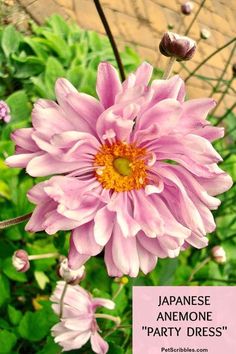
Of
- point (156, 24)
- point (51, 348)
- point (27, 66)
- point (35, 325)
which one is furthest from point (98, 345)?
point (156, 24)

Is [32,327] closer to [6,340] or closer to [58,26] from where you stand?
[6,340]

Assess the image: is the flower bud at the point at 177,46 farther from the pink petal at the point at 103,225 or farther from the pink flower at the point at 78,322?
the pink flower at the point at 78,322

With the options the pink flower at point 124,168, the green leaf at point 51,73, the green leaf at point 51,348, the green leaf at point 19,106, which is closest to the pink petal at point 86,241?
the pink flower at point 124,168

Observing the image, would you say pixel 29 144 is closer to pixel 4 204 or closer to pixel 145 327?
pixel 145 327

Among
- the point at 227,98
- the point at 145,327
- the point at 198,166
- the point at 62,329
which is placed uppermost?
the point at 198,166

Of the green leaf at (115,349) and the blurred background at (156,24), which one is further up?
the green leaf at (115,349)

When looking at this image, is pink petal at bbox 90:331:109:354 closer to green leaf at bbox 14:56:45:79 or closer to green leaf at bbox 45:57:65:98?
green leaf at bbox 45:57:65:98

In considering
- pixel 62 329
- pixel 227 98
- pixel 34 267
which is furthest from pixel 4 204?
pixel 227 98
